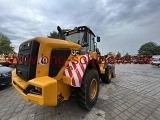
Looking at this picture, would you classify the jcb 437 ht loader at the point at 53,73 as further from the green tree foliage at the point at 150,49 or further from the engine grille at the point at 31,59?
the green tree foliage at the point at 150,49

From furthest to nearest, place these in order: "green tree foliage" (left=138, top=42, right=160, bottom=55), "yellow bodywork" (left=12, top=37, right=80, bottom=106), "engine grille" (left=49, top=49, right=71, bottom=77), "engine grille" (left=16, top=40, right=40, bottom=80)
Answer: "green tree foliage" (left=138, top=42, right=160, bottom=55)
"engine grille" (left=49, top=49, right=71, bottom=77)
"engine grille" (left=16, top=40, right=40, bottom=80)
"yellow bodywork" (left=12, top=37, right=80, bottom=106)

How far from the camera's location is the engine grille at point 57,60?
3.10m

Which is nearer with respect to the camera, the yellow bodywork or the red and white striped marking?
the yellow bodywork

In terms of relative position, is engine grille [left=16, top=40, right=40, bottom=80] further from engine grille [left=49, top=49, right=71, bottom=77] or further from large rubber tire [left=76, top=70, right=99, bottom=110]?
large rubber tire [left=76, top=70, right=99, bottom=110]

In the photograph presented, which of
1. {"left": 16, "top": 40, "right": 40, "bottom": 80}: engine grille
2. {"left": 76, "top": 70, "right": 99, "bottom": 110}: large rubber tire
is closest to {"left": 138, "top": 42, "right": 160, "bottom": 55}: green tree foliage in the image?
{"left": 76, "top": 70, "right": 99, "bottom": 110}: large rubber tire

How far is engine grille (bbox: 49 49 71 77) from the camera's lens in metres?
3.10

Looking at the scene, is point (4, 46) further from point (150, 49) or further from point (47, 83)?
point (150, 49)

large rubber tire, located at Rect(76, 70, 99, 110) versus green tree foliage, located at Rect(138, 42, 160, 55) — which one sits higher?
green tree foliage, located at Rect(138, 42, 160, 55)

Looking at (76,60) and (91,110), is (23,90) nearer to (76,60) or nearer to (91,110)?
(76,60)

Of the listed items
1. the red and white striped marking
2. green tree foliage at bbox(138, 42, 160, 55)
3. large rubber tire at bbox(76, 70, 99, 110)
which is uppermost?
green tree foliage at bbox(138, 42, 160, 55)

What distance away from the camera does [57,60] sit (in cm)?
321

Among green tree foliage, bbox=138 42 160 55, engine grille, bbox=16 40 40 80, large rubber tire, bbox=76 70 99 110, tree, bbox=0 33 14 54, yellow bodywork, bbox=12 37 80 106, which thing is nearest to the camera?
yellow bodywork, bbox=12 37 80 106

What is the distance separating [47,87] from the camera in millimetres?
2541

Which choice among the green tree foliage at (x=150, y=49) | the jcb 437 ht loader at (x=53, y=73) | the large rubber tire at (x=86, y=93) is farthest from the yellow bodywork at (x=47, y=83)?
the green tree foliage at (x=150, y=49)
